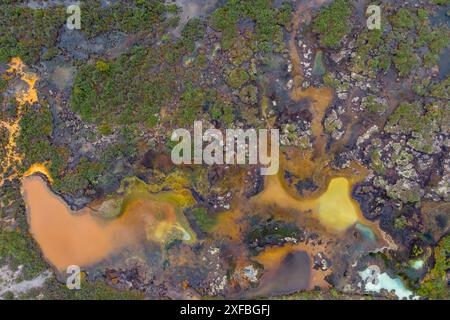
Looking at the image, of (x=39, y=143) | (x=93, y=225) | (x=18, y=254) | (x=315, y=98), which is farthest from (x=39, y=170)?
(x=315, y=98)

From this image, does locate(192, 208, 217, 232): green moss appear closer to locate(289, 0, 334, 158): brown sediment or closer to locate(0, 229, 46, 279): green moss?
locate(289, 0, 334, 158): brown sediment

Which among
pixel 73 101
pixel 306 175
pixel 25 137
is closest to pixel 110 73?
pixel 73 101

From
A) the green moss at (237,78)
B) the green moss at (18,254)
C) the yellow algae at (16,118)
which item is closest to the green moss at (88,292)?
the green moss at (18,254)

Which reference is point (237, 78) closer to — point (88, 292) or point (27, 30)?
point (27, 30)

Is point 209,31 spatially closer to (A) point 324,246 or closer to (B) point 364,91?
(B) point 364,91

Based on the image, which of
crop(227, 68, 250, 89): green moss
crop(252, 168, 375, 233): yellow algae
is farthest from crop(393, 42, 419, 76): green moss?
crop(227, 68, 250, 89): green moss

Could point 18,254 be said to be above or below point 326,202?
below

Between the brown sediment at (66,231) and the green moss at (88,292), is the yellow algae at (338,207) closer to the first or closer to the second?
the brown sediment at (66,231)
